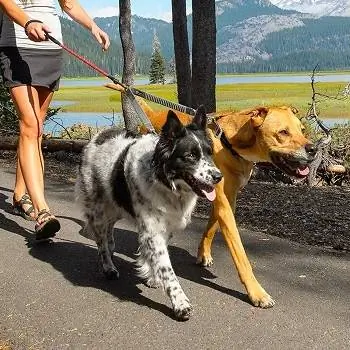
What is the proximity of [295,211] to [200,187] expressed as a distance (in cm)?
348

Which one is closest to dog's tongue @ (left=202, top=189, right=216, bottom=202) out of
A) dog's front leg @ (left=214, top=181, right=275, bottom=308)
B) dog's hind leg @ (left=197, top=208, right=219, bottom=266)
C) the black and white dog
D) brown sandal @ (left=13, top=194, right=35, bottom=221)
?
the black and white dog

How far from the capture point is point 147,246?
406cm

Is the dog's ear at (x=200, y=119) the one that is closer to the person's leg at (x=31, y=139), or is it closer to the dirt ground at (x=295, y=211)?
the person's leg at (x=31, y=139)

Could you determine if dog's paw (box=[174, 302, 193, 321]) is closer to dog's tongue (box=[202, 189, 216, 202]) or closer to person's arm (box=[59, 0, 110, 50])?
dog's tongue (box=[202, 189, 216, 202])

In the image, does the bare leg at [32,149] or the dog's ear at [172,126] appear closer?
the dog's ear at [172,126]

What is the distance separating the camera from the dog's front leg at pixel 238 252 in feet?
13.2

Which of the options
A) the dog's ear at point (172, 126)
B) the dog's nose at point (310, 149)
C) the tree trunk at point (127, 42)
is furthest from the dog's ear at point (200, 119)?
the tree trunk at point (127, 42)

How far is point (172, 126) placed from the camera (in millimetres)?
3838

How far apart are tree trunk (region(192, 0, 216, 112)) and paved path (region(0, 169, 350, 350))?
5041 millimetres

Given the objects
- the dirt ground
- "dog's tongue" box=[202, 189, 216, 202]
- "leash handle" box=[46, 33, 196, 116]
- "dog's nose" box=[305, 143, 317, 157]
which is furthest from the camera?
the dirt ground

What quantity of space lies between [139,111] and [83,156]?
28.8 inches

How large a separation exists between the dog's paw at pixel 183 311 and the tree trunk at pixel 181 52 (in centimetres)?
843

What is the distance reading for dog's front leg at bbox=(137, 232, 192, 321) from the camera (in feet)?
12.6

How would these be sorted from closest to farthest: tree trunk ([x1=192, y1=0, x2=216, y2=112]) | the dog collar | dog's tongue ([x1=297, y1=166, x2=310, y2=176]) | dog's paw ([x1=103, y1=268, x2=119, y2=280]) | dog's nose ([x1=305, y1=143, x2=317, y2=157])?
dog's nose ([x1=305, y1=143, x2=317, y2=157])
dog's tongue ([x1=297, y1=166, x2=310, y2=176])
the dog collar
dog's paw ([x1=103, y1=268, x2=119, y2=280])
tree trunk ([x1=192, y1=0, x2=216, y2=112])
